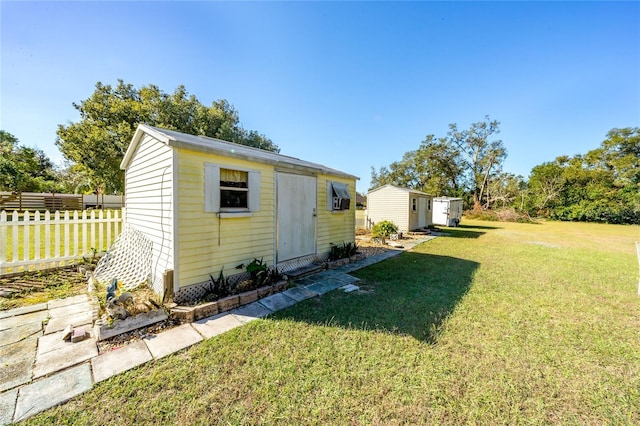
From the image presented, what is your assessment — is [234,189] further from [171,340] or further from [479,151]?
[479,151]

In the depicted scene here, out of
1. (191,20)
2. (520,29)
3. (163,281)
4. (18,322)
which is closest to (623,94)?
(520,29)

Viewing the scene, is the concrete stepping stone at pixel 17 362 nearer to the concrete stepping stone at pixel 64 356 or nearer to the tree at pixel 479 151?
the concrete stepping stone at pixel 64 356

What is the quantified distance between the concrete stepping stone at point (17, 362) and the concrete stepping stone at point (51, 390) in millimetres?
184

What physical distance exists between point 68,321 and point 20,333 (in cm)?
39

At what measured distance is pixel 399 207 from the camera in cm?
1278

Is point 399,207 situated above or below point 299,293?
above

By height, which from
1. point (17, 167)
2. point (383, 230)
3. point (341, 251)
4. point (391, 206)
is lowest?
point (341, 251)

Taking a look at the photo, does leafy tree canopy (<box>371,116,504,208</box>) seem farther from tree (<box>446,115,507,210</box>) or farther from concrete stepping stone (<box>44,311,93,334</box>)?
concrete stepping stone (<box>44,311,93,334</box>)

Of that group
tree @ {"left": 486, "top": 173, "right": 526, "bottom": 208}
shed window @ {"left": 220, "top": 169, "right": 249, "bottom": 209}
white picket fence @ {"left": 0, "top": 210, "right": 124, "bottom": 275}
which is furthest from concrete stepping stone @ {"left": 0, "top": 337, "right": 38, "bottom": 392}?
tree @ {"left": 486, "top": 173, "right": 526, "bottom": 208}

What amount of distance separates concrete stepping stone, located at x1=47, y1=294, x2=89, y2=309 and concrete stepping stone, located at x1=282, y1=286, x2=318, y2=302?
327 centimetres

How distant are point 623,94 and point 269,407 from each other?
26413 mm

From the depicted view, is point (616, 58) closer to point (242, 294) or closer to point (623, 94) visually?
point (623, 94)

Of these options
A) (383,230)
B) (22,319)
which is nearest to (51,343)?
(22,319)

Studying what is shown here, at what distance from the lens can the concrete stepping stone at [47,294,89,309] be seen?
3.46 metres
